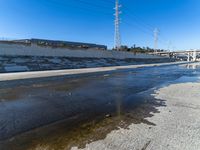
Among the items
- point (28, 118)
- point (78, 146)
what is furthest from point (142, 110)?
point (28, 118)

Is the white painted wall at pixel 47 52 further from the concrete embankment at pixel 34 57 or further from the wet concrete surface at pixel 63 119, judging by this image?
the wet concrete surface at pixel 63 119

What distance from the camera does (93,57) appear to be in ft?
144

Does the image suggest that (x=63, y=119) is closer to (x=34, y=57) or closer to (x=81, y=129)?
(x=81, y=129)

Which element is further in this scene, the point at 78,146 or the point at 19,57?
the point at 19,57

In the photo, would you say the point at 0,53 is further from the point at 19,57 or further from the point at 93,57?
the point at 93,57

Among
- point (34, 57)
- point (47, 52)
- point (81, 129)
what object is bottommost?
point (81, 129)

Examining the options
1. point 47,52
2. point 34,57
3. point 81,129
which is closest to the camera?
point 81,129

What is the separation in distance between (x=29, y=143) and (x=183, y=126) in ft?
12.0

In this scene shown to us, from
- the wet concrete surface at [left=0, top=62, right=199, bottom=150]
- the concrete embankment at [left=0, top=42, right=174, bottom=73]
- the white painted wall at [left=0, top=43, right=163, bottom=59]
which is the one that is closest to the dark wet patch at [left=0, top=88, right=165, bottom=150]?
the wet concrete surface at [left=0, top=62, right=199, bottom=150]

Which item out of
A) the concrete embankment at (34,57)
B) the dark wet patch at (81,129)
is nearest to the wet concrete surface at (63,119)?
the dark wet patch at (81,129)

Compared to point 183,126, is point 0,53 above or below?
above

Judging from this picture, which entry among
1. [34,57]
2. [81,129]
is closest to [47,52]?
[34,57]

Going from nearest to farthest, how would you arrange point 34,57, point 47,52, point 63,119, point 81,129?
point 81,129
point 63,119
point 34,57
point 47,52

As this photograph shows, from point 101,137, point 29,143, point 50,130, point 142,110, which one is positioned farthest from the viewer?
point 142,110
